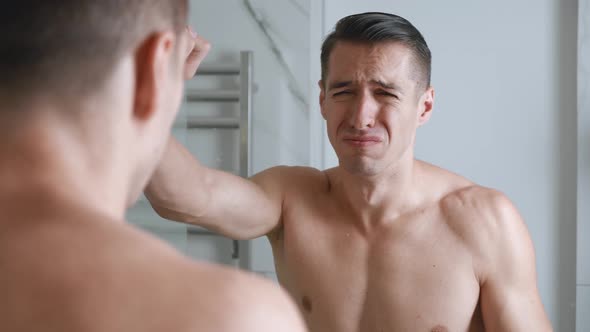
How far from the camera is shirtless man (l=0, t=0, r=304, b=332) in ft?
1.25

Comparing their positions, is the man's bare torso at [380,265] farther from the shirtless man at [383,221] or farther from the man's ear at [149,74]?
the man's ear at [149,74]

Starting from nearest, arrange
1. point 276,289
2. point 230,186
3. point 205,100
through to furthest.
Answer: point 276,289, point 230,186, point 205,100

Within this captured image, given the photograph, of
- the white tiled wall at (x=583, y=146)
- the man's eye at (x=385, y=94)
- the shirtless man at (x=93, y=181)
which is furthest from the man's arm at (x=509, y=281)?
the shirtless man at (x=93, y=181)

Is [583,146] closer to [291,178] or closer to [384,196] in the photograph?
[384,196]

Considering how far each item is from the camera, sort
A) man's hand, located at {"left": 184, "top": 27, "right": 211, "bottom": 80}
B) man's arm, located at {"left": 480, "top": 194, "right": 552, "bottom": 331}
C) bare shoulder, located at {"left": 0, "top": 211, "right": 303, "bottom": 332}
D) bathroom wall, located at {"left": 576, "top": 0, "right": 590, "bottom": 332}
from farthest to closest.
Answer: bathroom wall, located at {"left": 576, "top": 0, "right": 590, "bottom": 332}, man's arm, located at {"left": 480, "top": 194, "right": 552, "bottom": 331}, man's hand, located at {"left": 184, "top": 27, "right": 211, "bottom": 80}, bare shoulder, located at {"left": 0, "top": 211, "right": 303, "bottom": 332}

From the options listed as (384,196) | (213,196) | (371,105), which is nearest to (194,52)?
(213,196)

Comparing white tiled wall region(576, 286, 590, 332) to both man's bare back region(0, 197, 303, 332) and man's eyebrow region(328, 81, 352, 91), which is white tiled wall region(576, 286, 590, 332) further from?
man's bare back region(0, 197, 303, 332)

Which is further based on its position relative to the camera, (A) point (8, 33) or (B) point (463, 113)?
(B) point (463, 113)

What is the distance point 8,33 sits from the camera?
17.3 inches

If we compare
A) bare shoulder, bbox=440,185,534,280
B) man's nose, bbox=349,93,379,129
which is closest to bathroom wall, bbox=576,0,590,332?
bare shoulder, bbox=440,185,534,280

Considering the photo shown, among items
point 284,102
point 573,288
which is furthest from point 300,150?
point 573,288

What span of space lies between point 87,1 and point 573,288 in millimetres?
1723

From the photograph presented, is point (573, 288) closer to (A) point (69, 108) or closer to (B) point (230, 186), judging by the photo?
(B) point (230, 186)

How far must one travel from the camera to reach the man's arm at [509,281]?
1186mm
